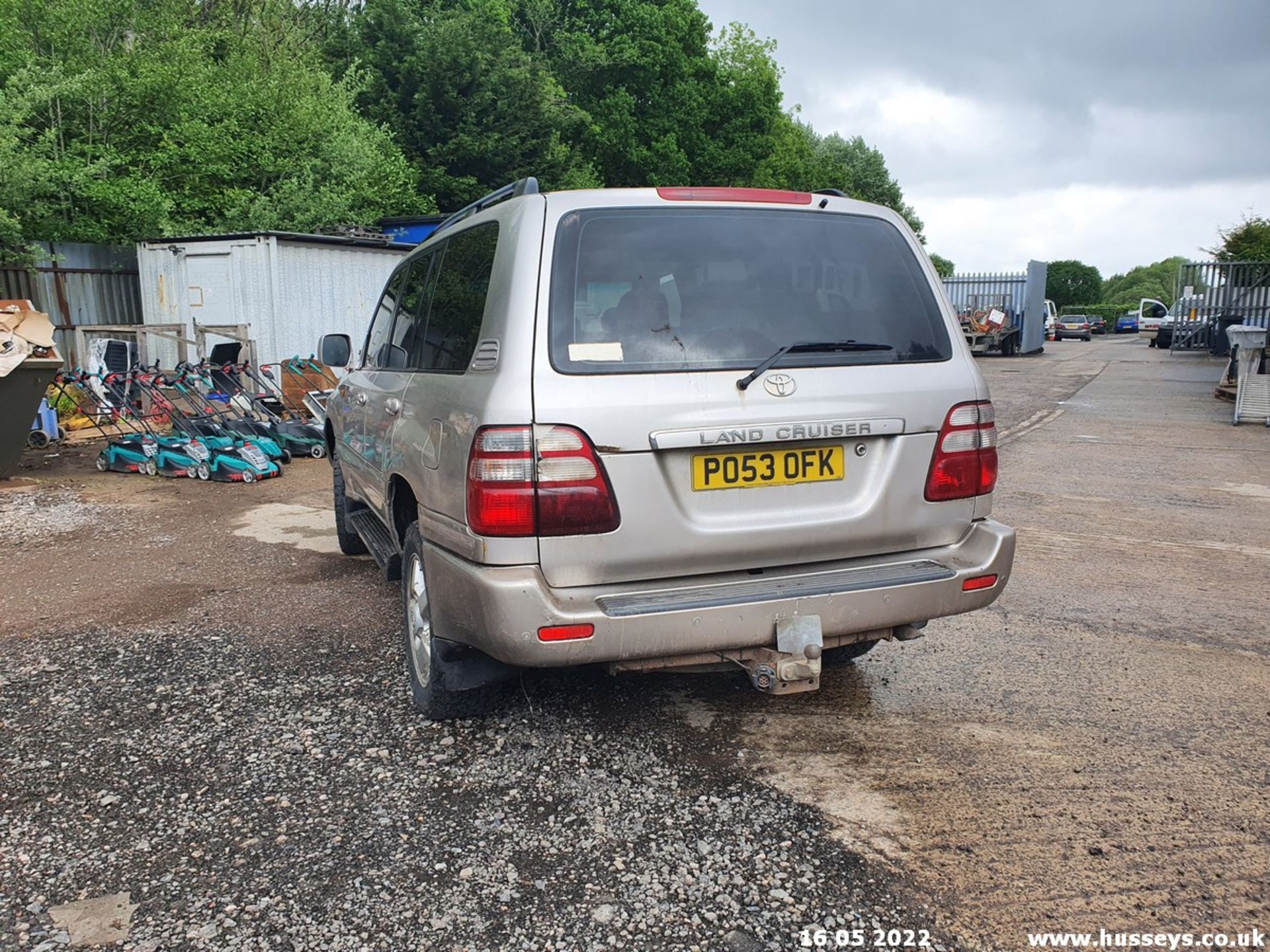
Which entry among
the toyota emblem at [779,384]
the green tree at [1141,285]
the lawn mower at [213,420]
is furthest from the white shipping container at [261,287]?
the green tree at [1141,285]

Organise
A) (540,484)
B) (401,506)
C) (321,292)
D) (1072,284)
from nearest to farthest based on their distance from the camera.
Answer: (540,484), (401,506), (321,292), (1072,284)

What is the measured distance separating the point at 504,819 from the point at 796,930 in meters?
0.99

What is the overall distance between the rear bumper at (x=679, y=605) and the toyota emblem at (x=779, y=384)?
57 centimetres

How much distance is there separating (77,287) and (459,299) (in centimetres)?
1466

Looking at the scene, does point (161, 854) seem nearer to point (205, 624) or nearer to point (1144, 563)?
point (205, 624)

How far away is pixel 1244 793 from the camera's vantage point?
312 cm

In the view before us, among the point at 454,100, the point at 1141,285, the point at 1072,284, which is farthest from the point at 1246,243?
the point at 1141,285

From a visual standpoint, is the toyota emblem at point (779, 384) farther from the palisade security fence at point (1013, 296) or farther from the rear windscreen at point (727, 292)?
the palisade security fence at point (1013, 296)

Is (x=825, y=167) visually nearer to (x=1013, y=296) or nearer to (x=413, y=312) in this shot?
(x=1013, y=296)

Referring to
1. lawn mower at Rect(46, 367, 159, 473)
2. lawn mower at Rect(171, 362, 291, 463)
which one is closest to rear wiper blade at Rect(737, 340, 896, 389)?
lawn mower at Rect(171, 362, 291, 463)

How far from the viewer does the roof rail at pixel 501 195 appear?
3334 millimetres

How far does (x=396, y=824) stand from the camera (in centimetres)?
300

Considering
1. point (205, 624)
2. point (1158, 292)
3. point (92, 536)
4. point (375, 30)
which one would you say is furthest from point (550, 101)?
point (1158, 292)

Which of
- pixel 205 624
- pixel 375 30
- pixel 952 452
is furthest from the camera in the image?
pixel 375 30
